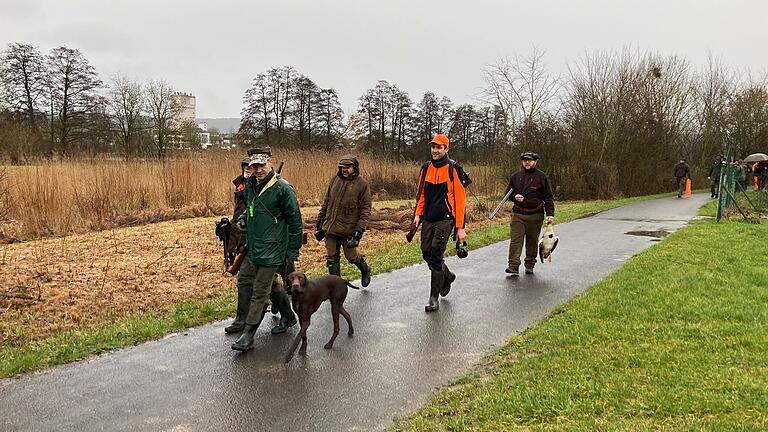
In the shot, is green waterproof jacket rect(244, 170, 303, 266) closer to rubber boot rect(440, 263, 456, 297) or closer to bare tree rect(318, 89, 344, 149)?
rubber boot rect(440, 263, 456, 297)

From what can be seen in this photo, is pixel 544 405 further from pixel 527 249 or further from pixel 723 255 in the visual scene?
pixel 723 255

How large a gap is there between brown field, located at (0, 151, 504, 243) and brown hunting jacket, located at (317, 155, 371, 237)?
26.8ft

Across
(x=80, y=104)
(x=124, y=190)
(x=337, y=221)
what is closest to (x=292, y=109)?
(x=80, y=104)

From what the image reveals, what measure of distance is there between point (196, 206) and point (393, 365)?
12.8m

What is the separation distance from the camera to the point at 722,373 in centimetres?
412

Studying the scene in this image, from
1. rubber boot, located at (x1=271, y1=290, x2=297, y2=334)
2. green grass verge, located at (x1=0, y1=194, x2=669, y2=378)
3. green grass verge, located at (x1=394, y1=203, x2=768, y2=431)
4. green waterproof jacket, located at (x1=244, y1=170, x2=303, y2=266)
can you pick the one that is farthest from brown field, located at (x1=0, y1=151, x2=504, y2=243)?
green grass verge, located at (x1=394, y1=203, x2=768, y2=431)

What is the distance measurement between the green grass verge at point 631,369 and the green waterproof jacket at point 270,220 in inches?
79.5

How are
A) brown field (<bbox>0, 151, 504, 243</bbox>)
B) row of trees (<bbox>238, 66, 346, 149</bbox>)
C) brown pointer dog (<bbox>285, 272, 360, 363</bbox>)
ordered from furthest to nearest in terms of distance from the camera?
row of trees (<bbox>238, 66, 346, 149</bbox>), brown field (<bbox>0, 151, 504, 243</bbox>), brown pointer dog (<bbox>285, 272, 360, 363</bbox>)

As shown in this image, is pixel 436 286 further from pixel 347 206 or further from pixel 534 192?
pixel 534 192

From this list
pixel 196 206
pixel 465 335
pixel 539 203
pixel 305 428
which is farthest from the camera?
pixel 196 206

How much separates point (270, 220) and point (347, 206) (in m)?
1.91

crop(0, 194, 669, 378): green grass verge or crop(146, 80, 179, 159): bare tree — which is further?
crop(146, 80, 179, 159): bare tree

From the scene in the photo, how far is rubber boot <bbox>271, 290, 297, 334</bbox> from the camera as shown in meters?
5.70

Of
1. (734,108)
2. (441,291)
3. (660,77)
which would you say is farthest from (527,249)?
(734,108)
